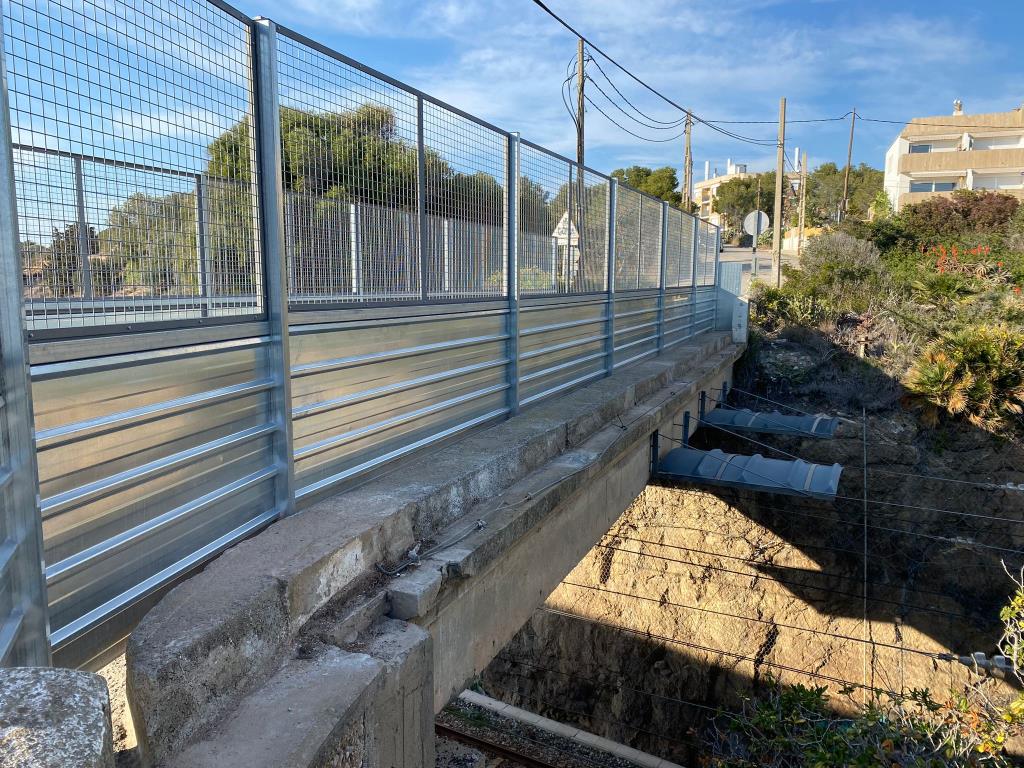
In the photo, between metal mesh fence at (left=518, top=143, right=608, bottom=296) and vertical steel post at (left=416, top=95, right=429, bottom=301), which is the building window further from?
vertical steel post at (left=416, top=95, right=429, bottom=301)

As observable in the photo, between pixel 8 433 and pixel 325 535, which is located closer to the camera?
pixel 8 433

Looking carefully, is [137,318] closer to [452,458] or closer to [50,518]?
[50,518]

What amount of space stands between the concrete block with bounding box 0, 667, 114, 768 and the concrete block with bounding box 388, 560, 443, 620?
A: 76.4 inches

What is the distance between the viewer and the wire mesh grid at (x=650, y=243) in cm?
980

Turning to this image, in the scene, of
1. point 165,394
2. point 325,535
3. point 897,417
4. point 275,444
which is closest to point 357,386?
point 275,444

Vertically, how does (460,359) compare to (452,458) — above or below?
above

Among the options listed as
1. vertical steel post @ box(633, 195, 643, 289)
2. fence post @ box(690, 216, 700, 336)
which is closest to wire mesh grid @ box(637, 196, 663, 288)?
vertical steel post @ box(633, 195, 643, 289)

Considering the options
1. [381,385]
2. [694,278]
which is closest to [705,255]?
[694,278]

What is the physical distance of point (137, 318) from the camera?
2799mm

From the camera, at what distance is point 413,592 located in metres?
3.41

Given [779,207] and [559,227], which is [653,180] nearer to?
[779,207]

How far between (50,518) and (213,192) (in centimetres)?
144

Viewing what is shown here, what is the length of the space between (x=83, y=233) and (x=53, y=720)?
5.77 feet

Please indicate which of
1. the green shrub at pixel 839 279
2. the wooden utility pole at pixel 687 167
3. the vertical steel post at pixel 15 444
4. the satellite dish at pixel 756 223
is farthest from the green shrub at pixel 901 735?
the wooden utility pole at pixel 687 167
